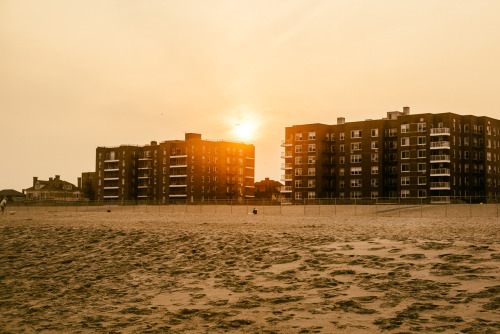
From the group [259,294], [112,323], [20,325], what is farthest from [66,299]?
[259,294]

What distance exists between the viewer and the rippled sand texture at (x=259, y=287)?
9.73m

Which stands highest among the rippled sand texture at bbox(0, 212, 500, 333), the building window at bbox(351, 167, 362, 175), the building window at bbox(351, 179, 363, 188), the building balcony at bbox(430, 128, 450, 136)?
the building balcony at bbox(430, 128, 450, 136)

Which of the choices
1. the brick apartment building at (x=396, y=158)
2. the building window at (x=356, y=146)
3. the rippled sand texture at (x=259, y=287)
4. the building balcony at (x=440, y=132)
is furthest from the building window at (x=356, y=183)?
the rippled sand texture at (x=259, y=287)

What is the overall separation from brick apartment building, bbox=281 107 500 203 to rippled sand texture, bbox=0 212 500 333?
232ft

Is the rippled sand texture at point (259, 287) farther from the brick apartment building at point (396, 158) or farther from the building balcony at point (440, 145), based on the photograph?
the building balcony at point (440, 145)

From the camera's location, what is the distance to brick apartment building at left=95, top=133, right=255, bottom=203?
133875mm

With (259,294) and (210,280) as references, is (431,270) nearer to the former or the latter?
(259,294)

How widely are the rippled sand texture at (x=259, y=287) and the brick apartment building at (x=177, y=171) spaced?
11259cm

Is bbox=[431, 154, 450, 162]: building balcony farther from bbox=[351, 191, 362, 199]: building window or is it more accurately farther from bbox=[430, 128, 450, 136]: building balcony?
bbox=[351, 191, 362, 199]: building window

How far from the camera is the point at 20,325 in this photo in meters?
10.6

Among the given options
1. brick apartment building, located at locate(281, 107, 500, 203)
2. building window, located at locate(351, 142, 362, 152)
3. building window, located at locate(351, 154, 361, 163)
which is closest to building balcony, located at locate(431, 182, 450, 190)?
brick apartment building, located at locate(281, 107, 500, 203)

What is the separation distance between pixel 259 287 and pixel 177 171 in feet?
405

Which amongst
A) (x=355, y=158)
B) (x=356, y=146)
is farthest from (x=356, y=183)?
(x=356, y=146)

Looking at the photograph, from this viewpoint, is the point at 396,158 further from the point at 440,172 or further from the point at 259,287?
the point at 259,287
